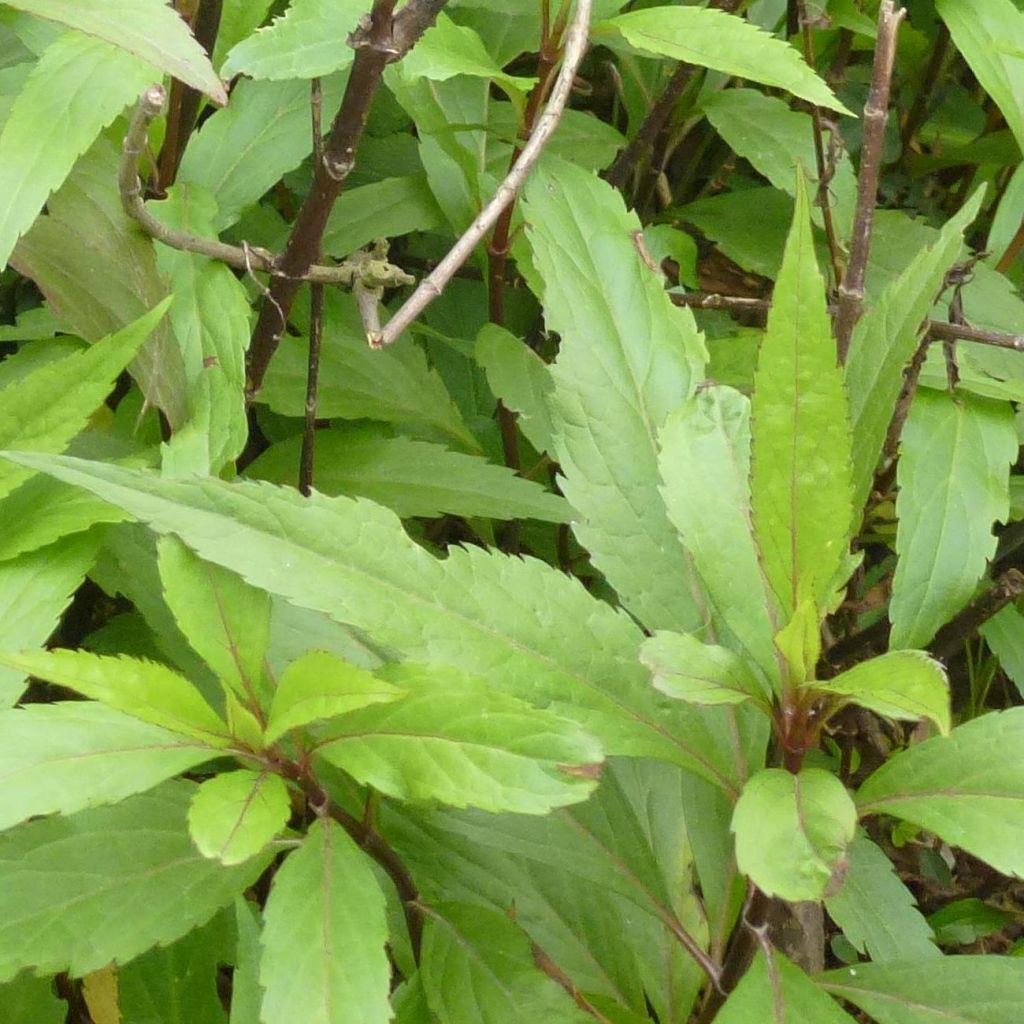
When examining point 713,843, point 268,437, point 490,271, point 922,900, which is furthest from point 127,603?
point 922,900

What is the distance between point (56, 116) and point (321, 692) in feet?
1.45

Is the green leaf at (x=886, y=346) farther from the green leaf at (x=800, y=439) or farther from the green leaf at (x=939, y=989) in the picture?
the green leaf at (x=939, y=989)

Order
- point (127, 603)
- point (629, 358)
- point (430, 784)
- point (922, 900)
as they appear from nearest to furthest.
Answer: point (430, 784) < point (629, 358) < point (127, 603) < point (922, 900)

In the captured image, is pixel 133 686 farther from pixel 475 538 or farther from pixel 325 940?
pixel 475 538

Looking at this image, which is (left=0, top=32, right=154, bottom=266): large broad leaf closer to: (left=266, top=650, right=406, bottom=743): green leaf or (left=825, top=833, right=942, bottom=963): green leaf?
(left=266, top=650, right=406, bottom=743): green leaf

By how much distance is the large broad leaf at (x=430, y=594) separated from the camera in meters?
0.58

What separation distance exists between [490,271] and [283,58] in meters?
0.30

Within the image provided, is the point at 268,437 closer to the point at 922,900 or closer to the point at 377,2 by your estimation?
the point at 377,2

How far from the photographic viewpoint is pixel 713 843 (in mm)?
769

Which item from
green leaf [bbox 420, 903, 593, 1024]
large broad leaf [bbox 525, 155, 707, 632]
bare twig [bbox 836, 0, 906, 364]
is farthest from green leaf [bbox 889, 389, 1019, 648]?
green leaf [bbox 420, 903, 593, 1024]

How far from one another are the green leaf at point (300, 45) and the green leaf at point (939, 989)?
71cm

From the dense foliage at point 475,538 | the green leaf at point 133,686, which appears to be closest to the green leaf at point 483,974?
the dense foliage at point 475,538

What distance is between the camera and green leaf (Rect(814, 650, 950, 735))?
0.54 meters

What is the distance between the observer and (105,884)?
645 mm
